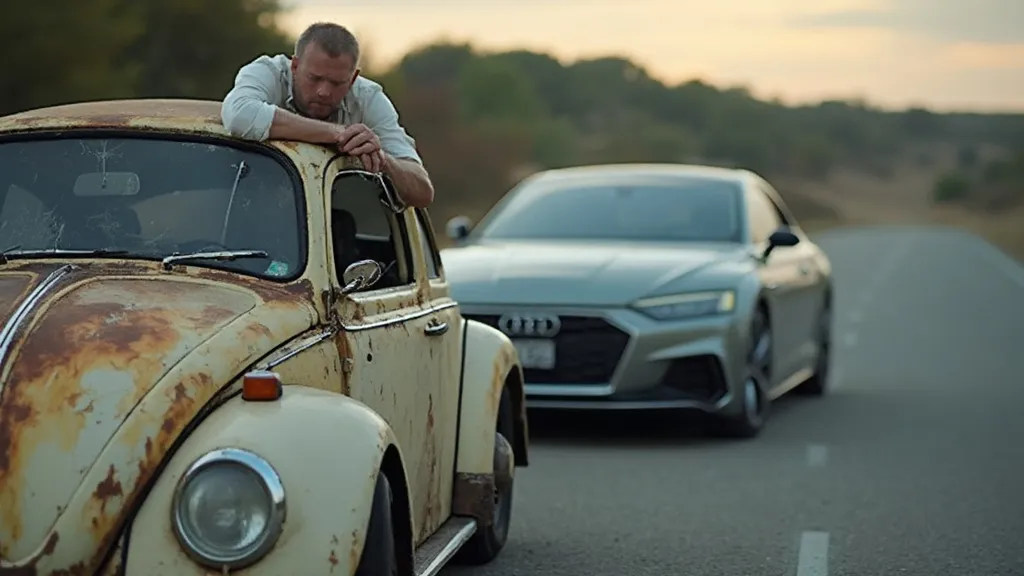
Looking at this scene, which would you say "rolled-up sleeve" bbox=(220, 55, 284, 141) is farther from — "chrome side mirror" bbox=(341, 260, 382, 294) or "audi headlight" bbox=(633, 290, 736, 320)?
"audi headlight" bbox=(633, 290, 736, 320)

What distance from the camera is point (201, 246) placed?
5520mm

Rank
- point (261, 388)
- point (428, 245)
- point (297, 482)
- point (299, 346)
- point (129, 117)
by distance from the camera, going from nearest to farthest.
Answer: point (297, 482), point (261, 388), point (299, 346), point (129, 117), point (428, 245)

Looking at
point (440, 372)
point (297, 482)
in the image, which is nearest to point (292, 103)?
point (440, 372)

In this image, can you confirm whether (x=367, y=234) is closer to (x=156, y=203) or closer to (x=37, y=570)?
(x=156, y=203)

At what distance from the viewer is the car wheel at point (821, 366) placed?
45.3 feet

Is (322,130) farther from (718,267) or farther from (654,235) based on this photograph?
(654,235)

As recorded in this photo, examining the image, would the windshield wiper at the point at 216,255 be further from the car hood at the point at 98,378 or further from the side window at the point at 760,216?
the side window at the point at 760,216

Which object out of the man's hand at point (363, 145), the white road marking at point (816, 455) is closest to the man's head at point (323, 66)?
the man's hand at point (363, 145)

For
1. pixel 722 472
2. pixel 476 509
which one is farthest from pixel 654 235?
pixel 476 509

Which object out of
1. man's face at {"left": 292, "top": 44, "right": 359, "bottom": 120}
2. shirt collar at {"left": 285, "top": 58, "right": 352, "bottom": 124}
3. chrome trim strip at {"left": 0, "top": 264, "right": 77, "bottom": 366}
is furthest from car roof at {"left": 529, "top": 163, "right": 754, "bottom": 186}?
chrome trim strip at {"left": 0, "top": 264, "right": 77, "bottom": 366}

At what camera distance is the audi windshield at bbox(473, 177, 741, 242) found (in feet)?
39.4

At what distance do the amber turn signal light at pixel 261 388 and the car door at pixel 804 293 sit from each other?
26.7ft

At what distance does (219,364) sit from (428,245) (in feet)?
7.61

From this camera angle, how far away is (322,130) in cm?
575
